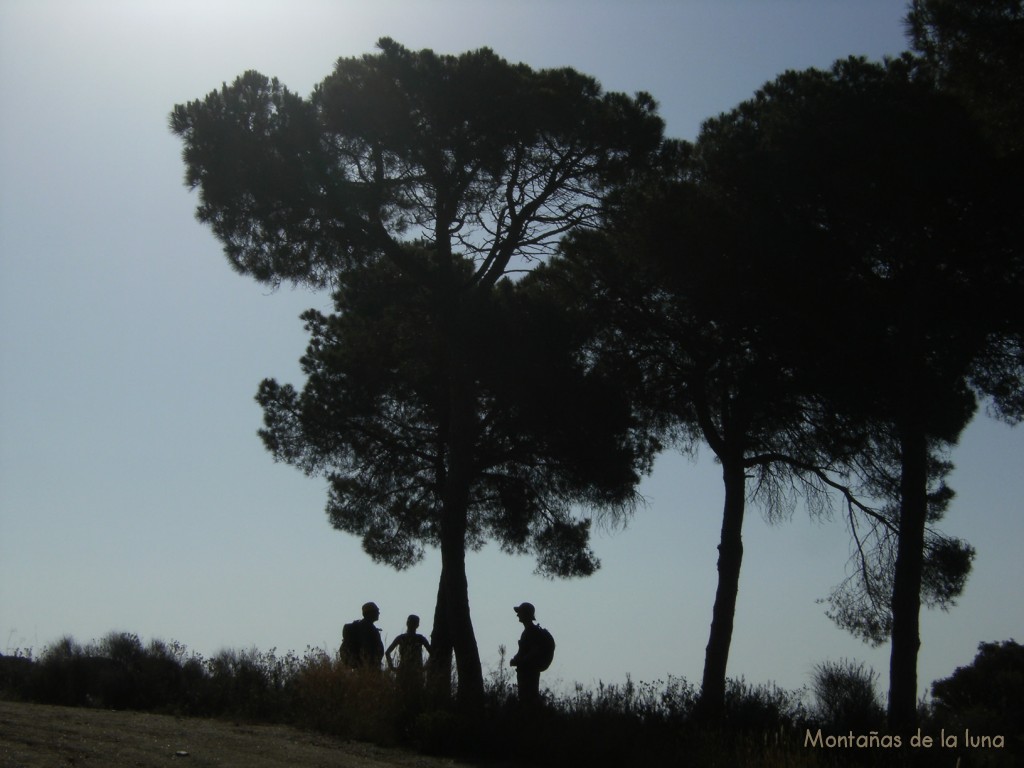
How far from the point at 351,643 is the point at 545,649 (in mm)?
2396

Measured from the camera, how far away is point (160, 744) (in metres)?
8.46

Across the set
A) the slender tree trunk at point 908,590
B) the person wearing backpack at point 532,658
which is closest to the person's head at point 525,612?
the person wearing backpack at point 532,658

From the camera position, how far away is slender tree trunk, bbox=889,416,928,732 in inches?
436

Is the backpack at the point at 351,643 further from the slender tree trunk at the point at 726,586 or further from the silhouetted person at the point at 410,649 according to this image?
the slender tree trunk at the point at 726,586

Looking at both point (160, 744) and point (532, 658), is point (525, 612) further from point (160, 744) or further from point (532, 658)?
point (160, 744)

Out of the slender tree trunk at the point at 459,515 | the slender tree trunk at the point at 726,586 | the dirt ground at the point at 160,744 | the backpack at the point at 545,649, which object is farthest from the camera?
the slender tree trunk at the point at 459,515

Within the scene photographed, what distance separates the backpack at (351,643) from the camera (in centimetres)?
1220

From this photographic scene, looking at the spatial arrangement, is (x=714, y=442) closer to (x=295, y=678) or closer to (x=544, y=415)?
(x=544, y=415)

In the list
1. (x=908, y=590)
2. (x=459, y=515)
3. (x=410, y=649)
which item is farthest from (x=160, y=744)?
(x=908, y=590)

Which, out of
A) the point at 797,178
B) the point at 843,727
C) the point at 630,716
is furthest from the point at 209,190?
the point at 843,727

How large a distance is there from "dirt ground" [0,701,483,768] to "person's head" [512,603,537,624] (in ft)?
8.88

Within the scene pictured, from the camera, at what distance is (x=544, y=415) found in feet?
49.2

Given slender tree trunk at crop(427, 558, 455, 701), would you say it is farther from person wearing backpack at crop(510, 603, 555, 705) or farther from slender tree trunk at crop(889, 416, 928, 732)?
slender tree trunk at crop(889, 416, 928, 732)

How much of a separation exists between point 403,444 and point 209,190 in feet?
15.6
